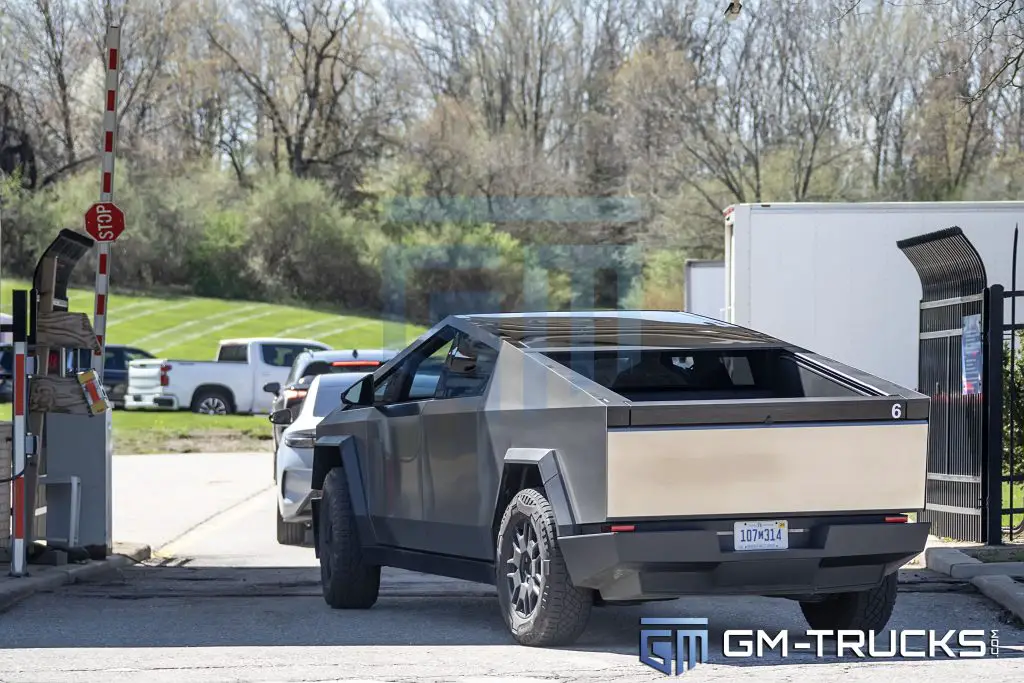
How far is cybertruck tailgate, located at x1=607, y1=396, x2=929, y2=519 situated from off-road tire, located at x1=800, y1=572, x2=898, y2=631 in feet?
2.18

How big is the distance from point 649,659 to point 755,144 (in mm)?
53988

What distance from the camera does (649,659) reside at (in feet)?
22.6

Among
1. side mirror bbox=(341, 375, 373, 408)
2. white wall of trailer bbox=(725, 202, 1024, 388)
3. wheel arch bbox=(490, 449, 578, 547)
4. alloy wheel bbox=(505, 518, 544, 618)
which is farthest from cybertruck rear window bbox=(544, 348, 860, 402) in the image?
white wall of trailer bbox=(725, 202, 1024, 388)

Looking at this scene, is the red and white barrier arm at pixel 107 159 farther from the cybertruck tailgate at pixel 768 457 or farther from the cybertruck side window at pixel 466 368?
the cybertruck tailgate at pixel 768 457

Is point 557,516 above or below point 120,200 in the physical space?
below

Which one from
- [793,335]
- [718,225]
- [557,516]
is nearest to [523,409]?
[557,516]

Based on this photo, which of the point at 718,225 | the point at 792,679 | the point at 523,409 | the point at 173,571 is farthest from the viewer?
the point at 718,225

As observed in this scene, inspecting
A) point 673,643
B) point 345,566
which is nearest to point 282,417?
point 345,566

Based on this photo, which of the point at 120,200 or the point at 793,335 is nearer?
the point at 793,335

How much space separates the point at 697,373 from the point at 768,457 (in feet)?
5.01

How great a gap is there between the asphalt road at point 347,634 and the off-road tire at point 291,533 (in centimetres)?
Answer: 97

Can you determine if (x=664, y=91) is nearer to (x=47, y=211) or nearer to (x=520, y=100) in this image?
(x=520, y=100)

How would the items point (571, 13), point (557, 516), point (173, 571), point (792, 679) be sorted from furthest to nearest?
point (571, 13) → point (173, 571) → point (557, 516) → point (792, 679)

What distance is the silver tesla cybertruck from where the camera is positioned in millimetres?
6672
